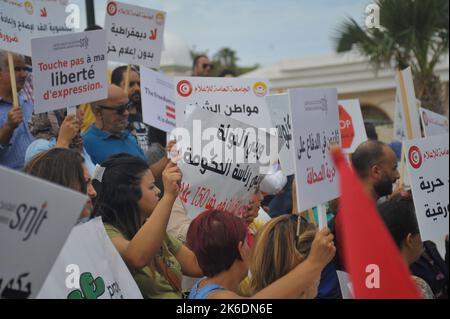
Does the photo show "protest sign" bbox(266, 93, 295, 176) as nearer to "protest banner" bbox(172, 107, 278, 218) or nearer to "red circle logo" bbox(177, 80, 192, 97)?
"red circle logo" bbox(177, 80, 192, 97)

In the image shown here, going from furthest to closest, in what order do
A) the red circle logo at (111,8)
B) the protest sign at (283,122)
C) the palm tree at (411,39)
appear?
the palm tree at (411,39)
the red circle logo at (111,8)
the protest sign at (283,122)

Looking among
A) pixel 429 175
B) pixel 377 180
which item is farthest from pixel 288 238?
pixel 377 180

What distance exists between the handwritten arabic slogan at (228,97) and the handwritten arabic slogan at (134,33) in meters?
1.30

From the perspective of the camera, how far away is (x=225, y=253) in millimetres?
3303

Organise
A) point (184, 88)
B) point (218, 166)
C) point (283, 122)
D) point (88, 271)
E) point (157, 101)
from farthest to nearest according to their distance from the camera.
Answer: point (157, 101), point (283, 122), point (184, 88), point (218, 166), point (88, 271)

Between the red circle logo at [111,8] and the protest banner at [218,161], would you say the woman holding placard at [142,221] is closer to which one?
the protest banner at [218,161]

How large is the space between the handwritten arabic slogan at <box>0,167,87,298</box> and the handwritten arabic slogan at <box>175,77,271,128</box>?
302 centimetres

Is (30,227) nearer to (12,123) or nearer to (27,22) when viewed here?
(12,123)

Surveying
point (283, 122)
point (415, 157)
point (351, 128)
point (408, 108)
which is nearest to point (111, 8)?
point (283, 122)

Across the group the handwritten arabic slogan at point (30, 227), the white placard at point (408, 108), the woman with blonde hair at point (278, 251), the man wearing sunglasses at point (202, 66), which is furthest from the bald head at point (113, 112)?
the handwritten arabic slogan at point (30, 227)

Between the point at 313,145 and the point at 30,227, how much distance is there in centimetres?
196

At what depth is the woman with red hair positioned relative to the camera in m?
3.16

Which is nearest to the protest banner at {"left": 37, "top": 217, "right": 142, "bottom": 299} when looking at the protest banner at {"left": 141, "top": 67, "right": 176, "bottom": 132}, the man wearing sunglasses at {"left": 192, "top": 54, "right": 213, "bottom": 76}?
the protest banner at {"left": 141, "top": 67, "right": 176, "bottom": 132}

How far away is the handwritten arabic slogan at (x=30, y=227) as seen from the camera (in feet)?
7.89
